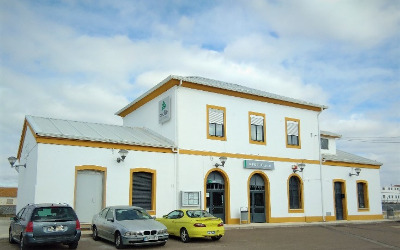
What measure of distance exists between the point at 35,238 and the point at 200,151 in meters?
11.9

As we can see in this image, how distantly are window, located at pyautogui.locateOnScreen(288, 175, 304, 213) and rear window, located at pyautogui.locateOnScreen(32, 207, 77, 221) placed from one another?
16916 millimetres

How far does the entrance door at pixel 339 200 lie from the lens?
93.9 ft

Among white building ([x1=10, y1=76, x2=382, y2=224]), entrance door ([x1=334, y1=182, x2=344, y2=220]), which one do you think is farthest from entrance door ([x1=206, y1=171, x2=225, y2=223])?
entrance door ([x1=334, y1=182, x2=344, y2=220])

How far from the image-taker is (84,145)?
18.7 metres

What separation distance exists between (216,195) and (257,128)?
536 cm

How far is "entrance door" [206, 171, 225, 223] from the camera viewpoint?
22469mm

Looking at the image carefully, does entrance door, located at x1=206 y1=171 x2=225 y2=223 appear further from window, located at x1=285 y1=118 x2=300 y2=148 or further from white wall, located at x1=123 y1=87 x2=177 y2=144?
window, located at x1=285 y1=118 x2=300 y2=148

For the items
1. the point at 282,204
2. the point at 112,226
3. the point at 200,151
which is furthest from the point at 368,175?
the point at 112,226

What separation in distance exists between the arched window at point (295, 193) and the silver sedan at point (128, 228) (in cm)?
1407

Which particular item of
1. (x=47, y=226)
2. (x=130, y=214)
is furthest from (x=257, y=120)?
(x=47, y=226)

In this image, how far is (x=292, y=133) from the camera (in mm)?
26953

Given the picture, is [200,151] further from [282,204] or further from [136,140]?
[282,204]

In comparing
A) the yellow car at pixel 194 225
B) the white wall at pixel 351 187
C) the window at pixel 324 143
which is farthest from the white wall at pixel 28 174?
the window at pixel 324 143

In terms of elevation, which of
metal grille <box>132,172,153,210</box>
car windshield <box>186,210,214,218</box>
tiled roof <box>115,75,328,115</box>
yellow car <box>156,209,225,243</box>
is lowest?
yellow car <box>156,209,225,243</box>
